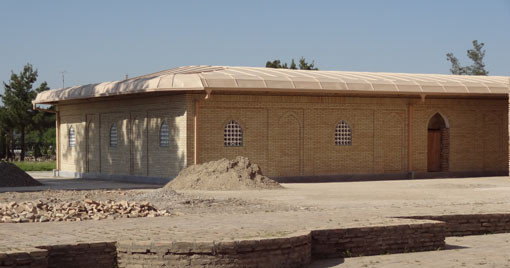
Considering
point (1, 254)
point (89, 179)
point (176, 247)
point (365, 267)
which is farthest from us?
point (89, 179)

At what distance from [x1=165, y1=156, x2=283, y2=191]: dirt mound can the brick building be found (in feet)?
8.01

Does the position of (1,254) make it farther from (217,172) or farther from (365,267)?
(217,172)

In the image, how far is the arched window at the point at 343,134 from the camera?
30141mm

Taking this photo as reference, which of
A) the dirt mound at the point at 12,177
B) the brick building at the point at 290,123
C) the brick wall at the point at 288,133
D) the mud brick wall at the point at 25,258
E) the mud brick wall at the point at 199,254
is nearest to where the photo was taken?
the mud brick wall at the point at 25,258

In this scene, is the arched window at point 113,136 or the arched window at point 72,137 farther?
the arched window at point 72,137

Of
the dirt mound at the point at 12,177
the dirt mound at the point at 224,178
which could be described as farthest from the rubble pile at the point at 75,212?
the dirt mound at the point at 12,177

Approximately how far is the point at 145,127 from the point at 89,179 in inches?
161

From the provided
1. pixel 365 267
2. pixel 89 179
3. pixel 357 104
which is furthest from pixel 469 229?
pixel 89 179

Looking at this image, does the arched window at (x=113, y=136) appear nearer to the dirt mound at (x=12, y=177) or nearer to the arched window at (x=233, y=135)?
the dirt mound at (x=12, y=177)

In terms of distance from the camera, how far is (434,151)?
3266 centimetres

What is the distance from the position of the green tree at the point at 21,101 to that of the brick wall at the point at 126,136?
18831 mm

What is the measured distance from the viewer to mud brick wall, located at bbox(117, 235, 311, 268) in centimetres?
1002

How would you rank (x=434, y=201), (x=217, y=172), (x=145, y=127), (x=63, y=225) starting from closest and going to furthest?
(x=63, y=225) < (x=434, y=201) < (x=217, y=172) < (x=145, y=127)

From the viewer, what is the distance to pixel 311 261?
453 inches
